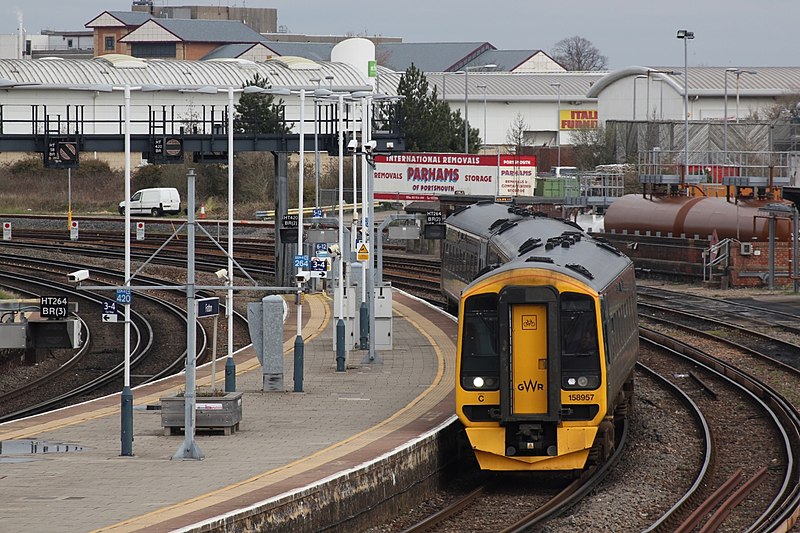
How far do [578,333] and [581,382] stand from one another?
2.04 ft

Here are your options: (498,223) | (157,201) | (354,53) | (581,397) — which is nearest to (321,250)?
(498,223)

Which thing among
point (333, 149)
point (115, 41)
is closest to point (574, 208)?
point (333, 149)

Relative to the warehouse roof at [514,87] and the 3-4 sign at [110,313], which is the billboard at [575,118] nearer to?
the warehouse roof at [514,87]

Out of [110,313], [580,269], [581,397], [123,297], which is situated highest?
[580,269]

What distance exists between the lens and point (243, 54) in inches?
5064

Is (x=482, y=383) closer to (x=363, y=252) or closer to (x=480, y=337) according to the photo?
(x=480, y=337)

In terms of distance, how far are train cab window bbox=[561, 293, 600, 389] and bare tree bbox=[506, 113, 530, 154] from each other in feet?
263

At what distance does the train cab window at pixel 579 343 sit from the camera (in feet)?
55.4

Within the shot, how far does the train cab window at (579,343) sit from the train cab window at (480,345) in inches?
34.8

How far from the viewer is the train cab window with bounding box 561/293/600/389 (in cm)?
1688

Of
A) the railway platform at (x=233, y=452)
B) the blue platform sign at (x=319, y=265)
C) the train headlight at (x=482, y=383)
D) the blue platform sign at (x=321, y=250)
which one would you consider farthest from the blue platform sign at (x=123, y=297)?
the blue platform sign at (x=321, y=250)

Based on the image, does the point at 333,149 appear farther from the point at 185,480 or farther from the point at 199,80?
the point at 199,80

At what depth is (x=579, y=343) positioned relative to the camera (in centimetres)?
1694

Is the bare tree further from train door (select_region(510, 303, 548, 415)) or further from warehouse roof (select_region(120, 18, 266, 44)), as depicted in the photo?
train door (select_region(510, 303, 548, 415))
